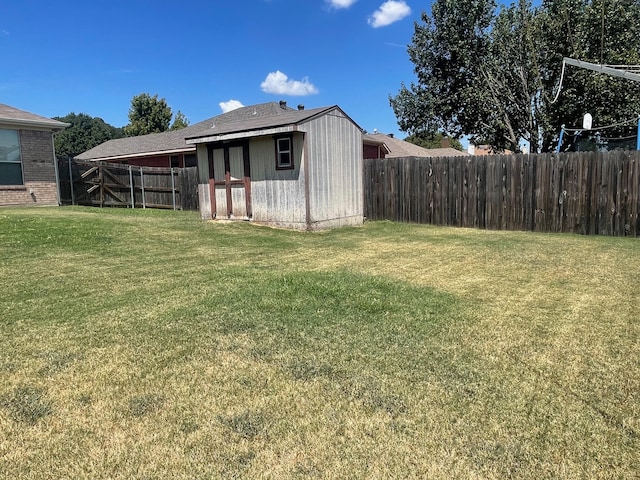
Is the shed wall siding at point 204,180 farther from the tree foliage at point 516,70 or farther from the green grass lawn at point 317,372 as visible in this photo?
the tree foliage at point 516,70

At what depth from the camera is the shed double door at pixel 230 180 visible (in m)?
11.7

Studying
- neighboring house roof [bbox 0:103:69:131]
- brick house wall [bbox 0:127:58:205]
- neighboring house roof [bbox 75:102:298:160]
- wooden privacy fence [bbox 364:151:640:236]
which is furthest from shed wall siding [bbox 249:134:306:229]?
neighboring house roof [bbox 75:102:298:160]

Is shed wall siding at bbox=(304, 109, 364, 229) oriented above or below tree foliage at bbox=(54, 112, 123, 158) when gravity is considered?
below

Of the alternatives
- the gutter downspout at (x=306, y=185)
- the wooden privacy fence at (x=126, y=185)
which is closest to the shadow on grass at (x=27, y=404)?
the gutter downspout at (x=306, y=185)

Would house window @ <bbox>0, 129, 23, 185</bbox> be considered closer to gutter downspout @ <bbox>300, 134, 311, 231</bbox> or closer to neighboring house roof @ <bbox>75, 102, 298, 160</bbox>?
neighboring house roof @ <bbox>75, 102, 298, 160</bbox>

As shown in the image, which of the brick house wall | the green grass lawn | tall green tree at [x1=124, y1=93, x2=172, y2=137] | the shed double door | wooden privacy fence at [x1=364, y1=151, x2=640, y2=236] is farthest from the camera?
tall green tree at [x1=124, y1=93, x2=172, y2=137]

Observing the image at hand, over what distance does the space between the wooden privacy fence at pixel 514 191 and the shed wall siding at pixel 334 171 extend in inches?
33.2

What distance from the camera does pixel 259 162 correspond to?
11344 millimetres

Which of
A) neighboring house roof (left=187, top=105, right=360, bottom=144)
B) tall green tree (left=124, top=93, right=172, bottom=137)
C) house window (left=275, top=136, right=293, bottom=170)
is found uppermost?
tall green tree (left=124, top=93, right=172, bottom=137)

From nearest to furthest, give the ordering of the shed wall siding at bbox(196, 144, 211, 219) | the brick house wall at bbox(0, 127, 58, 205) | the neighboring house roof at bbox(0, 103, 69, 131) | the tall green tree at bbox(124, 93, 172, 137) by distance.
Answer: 1. the shed wall siding at bbox(196, 144, 211, 219)
2. the neighboring house roof at bbox(0, 103, 69, 131)
3. the brick house wall at bbox(0, 127, 58, 205)
4. the tall green tree at bbox(124, 93, 172, 137)

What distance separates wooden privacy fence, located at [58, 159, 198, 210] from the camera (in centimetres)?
1652

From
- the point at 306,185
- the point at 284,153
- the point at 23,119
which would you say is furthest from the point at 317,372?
the point at 23,119

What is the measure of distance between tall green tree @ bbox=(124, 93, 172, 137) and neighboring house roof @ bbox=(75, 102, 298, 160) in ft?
62.4

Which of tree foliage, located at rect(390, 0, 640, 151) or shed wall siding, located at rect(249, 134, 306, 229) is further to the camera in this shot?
tree foliage, located at rect(390, 0, 640, 151)
